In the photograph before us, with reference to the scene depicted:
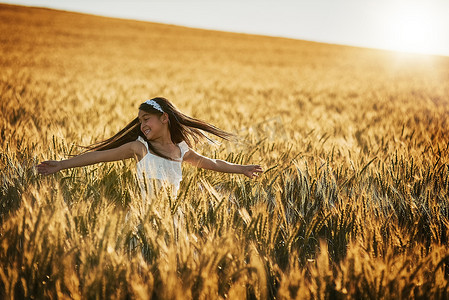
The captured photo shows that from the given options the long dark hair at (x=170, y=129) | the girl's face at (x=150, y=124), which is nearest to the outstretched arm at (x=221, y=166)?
the long dark hair at (x=170, y=129)

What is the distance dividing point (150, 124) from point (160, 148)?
0.53 feet

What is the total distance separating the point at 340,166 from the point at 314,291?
1292 millimetres

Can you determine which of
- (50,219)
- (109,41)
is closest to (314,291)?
(50,219)

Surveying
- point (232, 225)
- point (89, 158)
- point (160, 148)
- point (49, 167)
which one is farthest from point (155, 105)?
point (232, 225)

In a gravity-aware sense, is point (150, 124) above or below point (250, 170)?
above

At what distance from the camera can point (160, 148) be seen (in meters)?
1.93

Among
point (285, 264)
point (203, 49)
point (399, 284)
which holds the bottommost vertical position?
point (285, 264)

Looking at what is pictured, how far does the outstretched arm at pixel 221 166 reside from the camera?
1827 millimetres

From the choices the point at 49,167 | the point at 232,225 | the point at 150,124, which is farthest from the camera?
the point at 150,124

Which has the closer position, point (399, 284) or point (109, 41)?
point (399, 284)

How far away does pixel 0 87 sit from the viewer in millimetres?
5168

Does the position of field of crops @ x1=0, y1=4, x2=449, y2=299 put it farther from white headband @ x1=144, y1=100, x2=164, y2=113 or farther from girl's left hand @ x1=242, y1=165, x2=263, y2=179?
white headband @ x1=144, y1=100, x2=164, y2=113

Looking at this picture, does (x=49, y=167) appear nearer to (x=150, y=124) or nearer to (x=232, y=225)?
(x=150, y=124)

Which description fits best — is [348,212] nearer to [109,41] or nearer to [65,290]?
[65,290]
